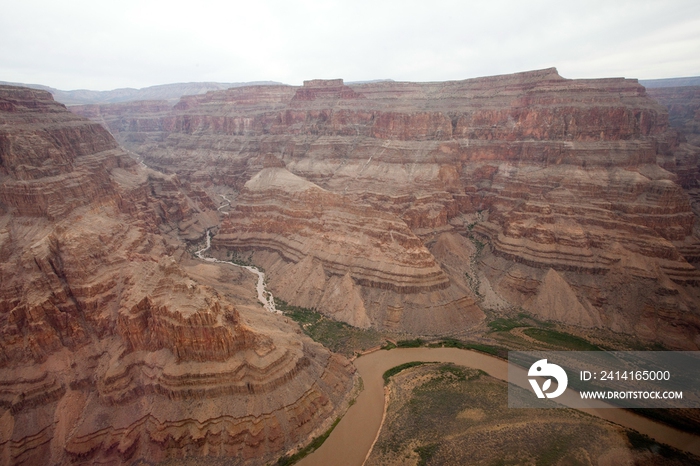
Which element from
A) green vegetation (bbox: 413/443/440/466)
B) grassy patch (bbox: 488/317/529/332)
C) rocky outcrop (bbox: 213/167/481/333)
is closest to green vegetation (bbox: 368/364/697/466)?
green vegetation (bbox: 413/443/440/466)

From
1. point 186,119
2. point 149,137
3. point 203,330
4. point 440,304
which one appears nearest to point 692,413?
point 440,304

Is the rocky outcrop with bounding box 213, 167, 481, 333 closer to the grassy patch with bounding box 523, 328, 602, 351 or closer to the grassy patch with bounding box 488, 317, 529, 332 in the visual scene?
the grassy patch with bounding box 488, 317, 529, 332

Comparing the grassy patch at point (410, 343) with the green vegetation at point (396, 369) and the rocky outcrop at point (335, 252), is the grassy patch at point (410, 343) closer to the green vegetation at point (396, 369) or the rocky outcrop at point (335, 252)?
the rocky outcrop at point (335, 252)

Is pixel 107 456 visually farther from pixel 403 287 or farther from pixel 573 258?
pixel 573 258

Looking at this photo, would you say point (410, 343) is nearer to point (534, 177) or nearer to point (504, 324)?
point (504, 324)

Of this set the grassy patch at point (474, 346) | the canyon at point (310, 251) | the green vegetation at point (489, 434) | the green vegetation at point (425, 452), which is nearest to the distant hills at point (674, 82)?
the canyon at point (310, 251)

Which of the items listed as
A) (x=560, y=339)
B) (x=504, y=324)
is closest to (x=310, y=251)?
(x=504, y=324)
